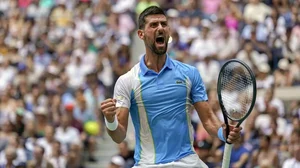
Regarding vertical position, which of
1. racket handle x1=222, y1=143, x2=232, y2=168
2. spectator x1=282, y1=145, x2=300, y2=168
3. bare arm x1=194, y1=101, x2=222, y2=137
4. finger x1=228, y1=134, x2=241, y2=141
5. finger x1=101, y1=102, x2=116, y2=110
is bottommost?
spectator x1=282, y1=145, x2=300, y2=168

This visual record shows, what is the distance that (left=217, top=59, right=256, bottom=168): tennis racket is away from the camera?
8.00 meters

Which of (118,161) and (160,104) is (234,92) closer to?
(160,104)

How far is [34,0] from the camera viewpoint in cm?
2275

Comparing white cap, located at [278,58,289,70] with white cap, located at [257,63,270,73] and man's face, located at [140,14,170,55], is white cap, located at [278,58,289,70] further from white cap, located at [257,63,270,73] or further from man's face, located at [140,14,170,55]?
man's face, located at [140,14,170,55]

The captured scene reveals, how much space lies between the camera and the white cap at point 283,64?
16.9 meters

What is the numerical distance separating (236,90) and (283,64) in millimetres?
8977

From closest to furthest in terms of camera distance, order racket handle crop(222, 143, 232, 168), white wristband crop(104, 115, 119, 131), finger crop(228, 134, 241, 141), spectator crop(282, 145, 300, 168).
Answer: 1. finger crop(228, 134, 241, 141)
2. racket handle crop(222, 143, 232, 168)
3. white wristband crop(104, 115, 119, 131)
4. spectator crop(282, 145, 300, 168)

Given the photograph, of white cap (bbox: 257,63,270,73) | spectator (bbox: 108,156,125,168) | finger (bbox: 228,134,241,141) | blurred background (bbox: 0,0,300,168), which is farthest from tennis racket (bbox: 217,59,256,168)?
white cap (bbox: 257,63,270,73)

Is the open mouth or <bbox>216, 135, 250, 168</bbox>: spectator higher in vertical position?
the open mouth

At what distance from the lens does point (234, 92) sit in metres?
8.39

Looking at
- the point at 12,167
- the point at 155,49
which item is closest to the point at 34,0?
the point at 12,167

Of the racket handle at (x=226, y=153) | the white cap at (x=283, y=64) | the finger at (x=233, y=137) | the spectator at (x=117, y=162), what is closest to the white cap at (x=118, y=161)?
the spectator at (x=117, y=162)

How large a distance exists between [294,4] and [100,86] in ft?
13.3

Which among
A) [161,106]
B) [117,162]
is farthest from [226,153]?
[117,162]
